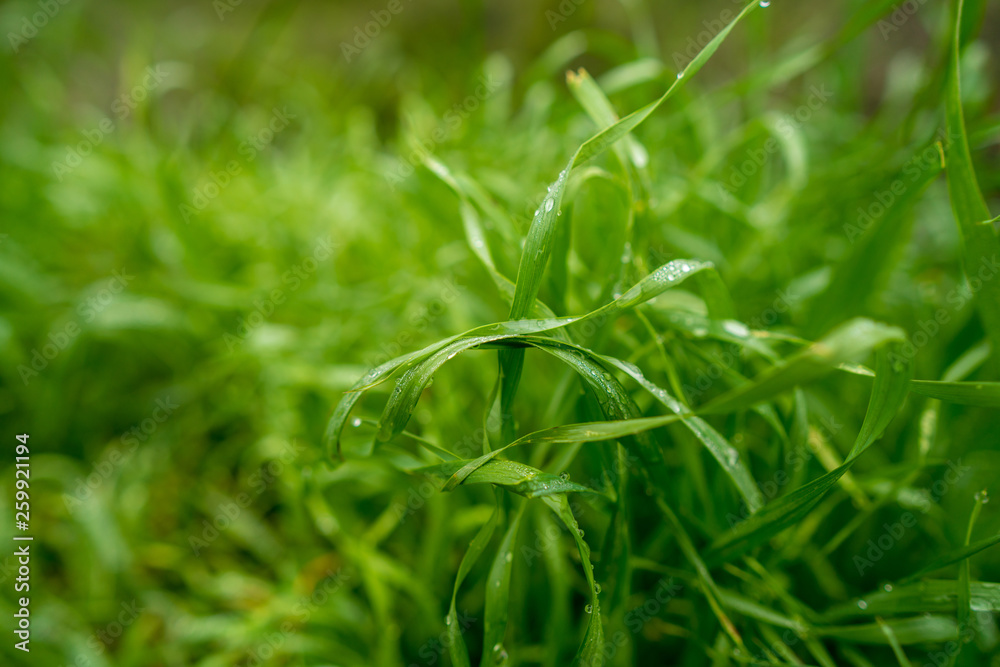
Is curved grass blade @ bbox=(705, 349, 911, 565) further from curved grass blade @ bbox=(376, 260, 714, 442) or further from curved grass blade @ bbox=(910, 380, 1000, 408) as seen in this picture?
curved grass blade @ bbox=(376, 260, 714, 442)

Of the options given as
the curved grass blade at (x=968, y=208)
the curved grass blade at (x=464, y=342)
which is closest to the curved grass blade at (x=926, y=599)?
the curved grass blade at (x=968, y=208)

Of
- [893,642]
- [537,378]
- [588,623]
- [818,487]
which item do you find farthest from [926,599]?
[537,378]

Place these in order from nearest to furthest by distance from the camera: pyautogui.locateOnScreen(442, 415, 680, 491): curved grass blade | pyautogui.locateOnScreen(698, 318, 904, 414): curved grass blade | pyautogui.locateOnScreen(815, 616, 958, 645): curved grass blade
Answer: pyautogui.locateOnScreen(698, 318, 904, 414): curved grass blade < pyautogui.locateOnScreen(442, 415, 680, 491): curved grass blade < pyautogui.locateOnScreen(815, 616, 958, 645): curved grass blade

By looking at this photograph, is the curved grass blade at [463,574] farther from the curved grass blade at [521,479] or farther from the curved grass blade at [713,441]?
the curved grass blade at [713,441]

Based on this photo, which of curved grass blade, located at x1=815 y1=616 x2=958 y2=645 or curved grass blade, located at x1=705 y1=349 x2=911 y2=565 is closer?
curved grass blade, located at x1=705 y1=349 x2=911 y2=565

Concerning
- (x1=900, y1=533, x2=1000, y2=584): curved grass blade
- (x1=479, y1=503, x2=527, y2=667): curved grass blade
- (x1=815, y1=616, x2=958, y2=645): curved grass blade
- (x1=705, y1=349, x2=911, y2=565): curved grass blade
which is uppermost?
(x1=479, y1=503, x2=527, y2=667): curved grass blade

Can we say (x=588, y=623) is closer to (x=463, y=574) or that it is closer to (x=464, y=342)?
(x=463, y=574)

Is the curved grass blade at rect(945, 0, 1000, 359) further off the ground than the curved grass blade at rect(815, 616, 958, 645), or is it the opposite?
the curved grass blade at rect(945, 0, 1000, 359)

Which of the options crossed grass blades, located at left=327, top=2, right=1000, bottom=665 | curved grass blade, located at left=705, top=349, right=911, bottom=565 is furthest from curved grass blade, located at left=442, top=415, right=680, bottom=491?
curved grass blade, located at left=705, top=349, right=911, bottom=565
